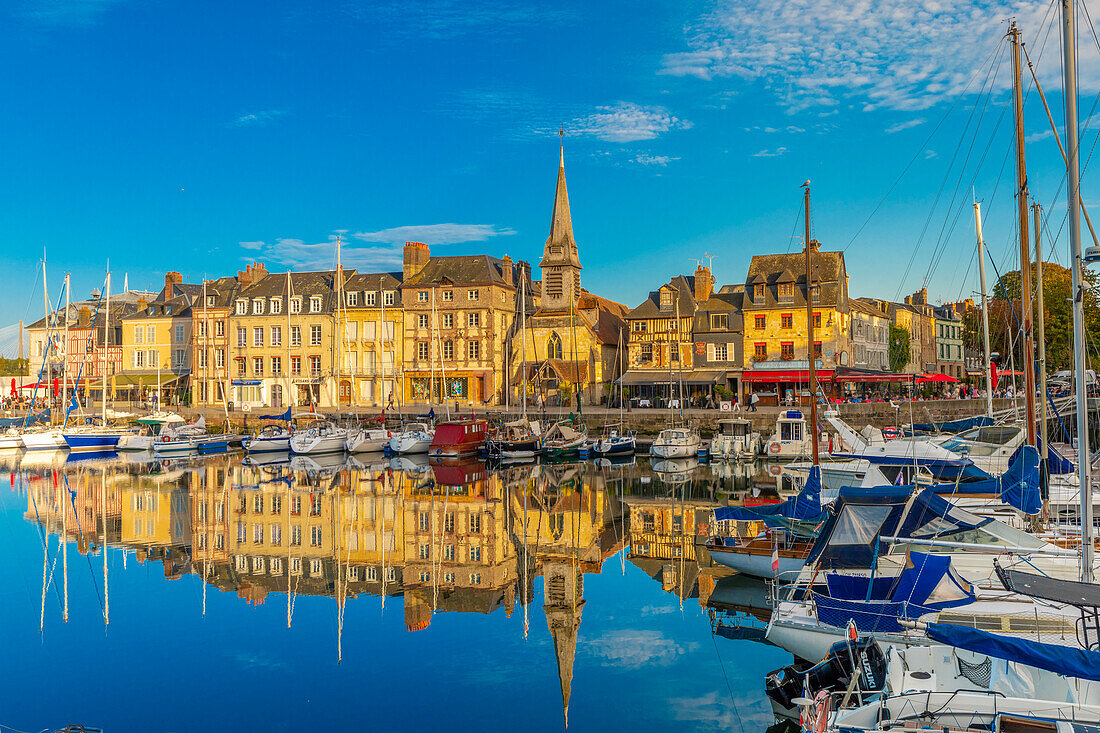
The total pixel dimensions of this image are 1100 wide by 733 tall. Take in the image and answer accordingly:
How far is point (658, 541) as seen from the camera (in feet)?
78.5

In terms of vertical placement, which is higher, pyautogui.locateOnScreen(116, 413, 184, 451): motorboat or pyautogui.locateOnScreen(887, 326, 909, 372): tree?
pyautogui.locateOnScreen(887, 326, 909, 372): tree

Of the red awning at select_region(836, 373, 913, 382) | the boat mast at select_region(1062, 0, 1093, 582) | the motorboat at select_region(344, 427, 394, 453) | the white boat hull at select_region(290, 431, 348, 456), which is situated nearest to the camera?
the boat mast at select_region(1062, 0, 1093, 582)

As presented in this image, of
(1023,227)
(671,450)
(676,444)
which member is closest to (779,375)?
(676,444)

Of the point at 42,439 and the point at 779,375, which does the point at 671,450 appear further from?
the point at 42,439

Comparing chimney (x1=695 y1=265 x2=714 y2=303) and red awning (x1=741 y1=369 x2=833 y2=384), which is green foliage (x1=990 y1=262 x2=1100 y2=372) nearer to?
red awning (x1=741 y1=369 x2=833 y2=384)

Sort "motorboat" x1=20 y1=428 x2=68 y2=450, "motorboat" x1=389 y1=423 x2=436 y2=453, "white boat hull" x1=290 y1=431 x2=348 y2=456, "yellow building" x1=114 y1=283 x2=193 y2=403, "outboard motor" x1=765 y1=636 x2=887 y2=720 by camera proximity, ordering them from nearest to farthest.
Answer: "outboard motor" x1=765 y1=636 x2=887 y2=720 → "motorboat" x1=389 y1=423 x2=436 y2=453 → "white boat hull" x1=290 y1=431 x2=348 y2=456 → "motorboat" x1=20 y1=428 x2=68 y2=450 → "yellow building" x1=114 y1=283 x2=193 y2=403

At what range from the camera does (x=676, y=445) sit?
44.2 m

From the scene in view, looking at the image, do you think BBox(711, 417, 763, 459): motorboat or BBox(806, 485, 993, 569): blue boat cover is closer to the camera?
BBox(806, 485, 993, 569): blue boat cover

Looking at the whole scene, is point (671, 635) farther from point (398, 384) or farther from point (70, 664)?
point (398, 384)

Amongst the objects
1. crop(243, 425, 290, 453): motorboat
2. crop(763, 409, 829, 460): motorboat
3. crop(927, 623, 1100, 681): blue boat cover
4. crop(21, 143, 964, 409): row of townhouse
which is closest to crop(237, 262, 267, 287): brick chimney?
crop(21, 143, 964, 409): row of townhouse

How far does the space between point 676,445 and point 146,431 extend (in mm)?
35972

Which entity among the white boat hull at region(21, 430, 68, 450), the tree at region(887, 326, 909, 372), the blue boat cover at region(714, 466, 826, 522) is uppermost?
the tree at region(887, 326, 909, 372)

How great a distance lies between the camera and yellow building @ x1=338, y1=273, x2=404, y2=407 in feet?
220

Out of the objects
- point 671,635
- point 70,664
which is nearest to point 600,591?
point 671,635
